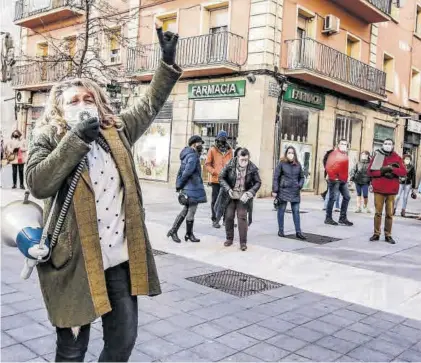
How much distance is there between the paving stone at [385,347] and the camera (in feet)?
11.5

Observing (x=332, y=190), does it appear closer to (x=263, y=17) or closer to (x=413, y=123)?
(x=263, y=17)

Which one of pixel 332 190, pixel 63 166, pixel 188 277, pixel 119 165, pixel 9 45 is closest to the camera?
pixel 63 166

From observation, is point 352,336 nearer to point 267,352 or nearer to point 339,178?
point 267,352

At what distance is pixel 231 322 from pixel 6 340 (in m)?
1.71

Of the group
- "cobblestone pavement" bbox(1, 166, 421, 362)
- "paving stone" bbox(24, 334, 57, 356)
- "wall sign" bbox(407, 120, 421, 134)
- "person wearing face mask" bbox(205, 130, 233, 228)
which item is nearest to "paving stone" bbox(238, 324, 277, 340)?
"cobblestone pavement" bbox(1, 166, 421, 362)

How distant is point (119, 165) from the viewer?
7.13ft

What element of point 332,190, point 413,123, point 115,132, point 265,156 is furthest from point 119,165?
point 413,123

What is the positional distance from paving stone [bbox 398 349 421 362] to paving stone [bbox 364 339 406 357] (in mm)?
38

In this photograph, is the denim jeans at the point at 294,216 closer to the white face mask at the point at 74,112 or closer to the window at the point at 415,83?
the white face mask at the point at 74,112

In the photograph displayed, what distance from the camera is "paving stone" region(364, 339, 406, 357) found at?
3.50 meters

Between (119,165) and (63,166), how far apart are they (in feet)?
1.09

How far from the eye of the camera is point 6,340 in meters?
3.29

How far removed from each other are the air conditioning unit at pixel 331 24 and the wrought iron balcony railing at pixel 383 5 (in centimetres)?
212

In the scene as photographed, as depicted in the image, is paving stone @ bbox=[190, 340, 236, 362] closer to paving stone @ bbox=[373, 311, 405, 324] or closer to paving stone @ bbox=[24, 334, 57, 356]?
paving stone @ bbox=[24, 334, 57, 356]
